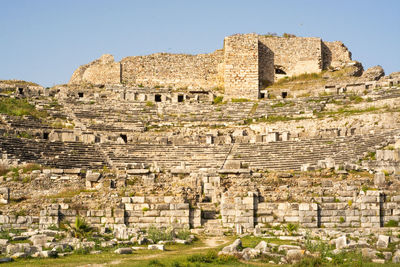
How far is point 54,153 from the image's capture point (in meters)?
35.0

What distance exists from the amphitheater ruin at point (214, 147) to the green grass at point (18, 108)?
12cm

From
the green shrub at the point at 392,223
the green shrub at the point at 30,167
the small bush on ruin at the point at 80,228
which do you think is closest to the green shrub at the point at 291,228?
the green shrub at the point at 392,223

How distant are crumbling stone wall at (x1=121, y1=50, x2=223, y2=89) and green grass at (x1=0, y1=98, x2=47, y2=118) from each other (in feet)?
32.1

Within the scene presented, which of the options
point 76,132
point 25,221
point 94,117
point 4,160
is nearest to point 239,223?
point 25,221

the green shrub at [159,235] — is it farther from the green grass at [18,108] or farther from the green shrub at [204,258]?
the green grass at [18,108]

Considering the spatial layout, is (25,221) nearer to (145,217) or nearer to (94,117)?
(145,217)

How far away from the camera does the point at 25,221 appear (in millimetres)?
22125

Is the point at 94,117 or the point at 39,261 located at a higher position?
the point at 94,117

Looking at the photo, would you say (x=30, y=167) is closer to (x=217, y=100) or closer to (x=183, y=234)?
(x=183, y=234)

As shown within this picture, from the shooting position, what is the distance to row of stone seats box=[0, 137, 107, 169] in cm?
3353

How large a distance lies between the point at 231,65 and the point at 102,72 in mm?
9277

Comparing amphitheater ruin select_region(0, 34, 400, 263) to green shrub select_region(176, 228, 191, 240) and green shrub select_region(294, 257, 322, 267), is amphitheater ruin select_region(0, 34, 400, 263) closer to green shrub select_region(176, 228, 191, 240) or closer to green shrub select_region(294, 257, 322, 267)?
green shrub select_region(176, 228, 191, 240)

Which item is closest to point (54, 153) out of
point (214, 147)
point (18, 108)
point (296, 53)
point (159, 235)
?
point (214, 147)

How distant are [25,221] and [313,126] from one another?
22.9 meters
